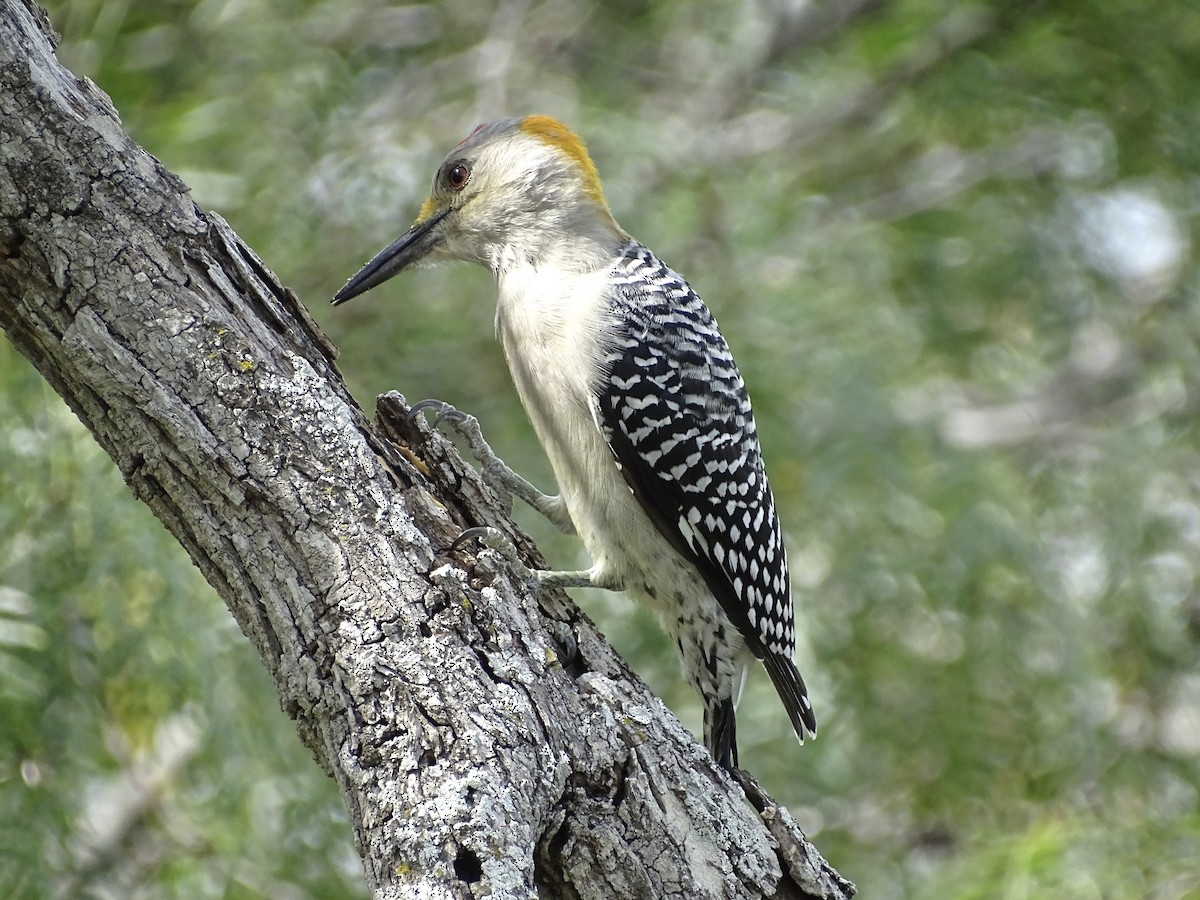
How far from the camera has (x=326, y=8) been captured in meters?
7.38

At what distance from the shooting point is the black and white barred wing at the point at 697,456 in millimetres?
4070

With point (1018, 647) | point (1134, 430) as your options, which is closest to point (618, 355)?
point (1018, 647)

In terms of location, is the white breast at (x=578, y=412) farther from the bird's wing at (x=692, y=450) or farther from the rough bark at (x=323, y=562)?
the rough bark at (x=323, y=562)

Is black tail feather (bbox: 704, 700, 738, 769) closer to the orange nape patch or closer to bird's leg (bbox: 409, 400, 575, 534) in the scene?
bird's leg (bbox: 409, 400, 575, 534)

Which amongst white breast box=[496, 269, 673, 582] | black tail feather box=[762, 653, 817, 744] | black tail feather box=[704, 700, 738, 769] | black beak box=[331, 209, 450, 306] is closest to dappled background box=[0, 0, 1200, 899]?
black tail feather box=[762, 653, 817, 744]

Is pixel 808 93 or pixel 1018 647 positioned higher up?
pixel 808 93

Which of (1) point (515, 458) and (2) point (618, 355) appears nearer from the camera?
(2) point (618, 355)

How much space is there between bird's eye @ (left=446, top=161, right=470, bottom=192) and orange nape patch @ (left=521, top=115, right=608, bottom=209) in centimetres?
32

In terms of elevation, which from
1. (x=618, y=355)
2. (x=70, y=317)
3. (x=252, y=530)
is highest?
(x=70, y=317)

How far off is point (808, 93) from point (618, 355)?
449cm

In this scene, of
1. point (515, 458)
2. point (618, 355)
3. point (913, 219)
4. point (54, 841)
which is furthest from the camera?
point (913, 219)

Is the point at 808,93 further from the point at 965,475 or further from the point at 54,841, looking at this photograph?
the point at 54,841

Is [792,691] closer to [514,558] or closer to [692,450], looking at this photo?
[692,450]

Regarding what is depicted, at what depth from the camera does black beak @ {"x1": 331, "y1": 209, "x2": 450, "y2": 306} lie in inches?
177
